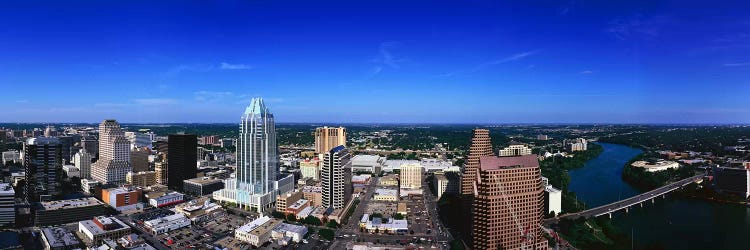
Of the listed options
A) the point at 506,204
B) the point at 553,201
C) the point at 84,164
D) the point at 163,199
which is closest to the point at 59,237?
the point at 163,199

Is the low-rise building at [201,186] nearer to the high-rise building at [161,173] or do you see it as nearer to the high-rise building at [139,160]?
the high-rise building at [161,173]

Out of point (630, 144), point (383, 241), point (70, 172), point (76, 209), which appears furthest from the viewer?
point (630, 144)

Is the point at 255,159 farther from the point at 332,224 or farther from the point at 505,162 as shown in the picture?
the point at 505,162

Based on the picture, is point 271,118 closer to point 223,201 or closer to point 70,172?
point 223,201

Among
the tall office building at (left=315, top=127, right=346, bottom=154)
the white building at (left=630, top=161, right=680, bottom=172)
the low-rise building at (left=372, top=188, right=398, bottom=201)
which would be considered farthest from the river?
the tall office building at (left=315, top=127, right=346, bottom=154)

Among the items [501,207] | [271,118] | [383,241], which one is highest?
[271,118]

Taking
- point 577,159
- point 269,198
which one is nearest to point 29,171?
point 269,198

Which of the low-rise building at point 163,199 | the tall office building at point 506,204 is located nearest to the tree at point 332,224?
the tall office building at point 506,204
